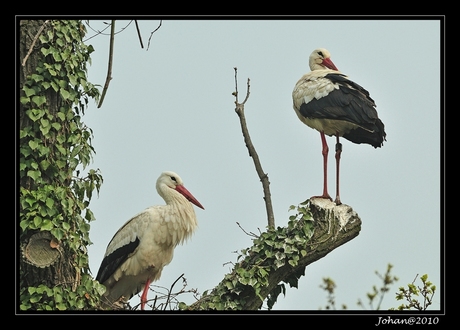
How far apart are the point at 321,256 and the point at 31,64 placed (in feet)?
8.68

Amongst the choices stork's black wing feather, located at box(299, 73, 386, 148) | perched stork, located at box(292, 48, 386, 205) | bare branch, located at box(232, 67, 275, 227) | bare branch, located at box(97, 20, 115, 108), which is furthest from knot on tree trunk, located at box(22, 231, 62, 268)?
stork's black wing feather, located at box(299, 73, 386, 148)

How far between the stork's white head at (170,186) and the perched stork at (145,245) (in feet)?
0.49

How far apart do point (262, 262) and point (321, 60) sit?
2928 millimetres

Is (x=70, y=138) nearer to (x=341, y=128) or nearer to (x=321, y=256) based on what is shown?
(x=321, y=256)

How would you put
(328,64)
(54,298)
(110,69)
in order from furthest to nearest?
(328,64)
(110,69)
(54,298)

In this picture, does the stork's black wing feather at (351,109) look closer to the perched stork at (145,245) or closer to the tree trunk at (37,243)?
the perched stork at (145,245)

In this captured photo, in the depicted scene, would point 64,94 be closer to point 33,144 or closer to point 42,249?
point 33,144

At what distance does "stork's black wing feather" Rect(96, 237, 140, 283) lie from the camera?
342 inches

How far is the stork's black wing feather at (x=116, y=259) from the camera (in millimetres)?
8688

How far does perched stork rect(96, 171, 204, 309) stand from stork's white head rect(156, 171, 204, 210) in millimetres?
151

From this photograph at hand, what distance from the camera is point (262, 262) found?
763cm

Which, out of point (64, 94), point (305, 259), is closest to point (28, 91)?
point (64, 94)

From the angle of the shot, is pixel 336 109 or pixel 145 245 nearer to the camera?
pixel 336 109

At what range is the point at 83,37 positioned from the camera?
302 inches
